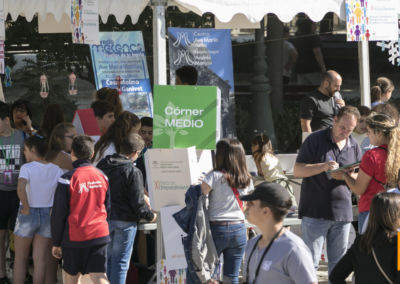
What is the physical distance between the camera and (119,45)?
8.71 m

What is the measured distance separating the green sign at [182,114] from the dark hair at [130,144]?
0.51 ft

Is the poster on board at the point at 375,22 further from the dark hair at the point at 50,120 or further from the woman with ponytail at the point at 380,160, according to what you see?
the dark hair at the point at 50,120

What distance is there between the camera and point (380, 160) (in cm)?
495

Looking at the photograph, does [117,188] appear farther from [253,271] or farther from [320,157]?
[253,271]

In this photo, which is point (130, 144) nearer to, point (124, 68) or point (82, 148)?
point (82, 148)

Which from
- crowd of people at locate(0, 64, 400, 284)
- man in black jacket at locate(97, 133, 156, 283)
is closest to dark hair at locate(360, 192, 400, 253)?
crowd of people at locate(0, 64, 400, 284)

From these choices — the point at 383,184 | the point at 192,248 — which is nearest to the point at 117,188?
the point at 192,248

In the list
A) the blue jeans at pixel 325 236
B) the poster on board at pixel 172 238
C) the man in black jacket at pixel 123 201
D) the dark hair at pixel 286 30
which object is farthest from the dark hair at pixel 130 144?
the dark hair at pixel 286 30

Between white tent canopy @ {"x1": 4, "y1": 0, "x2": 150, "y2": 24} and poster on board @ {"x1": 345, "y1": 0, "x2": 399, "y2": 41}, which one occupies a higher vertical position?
white tent canopy @ {"x1": 4, "y1": 0, "x2": 150, "y2": 24}

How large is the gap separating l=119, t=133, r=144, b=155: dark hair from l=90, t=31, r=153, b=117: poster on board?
2.99 meters

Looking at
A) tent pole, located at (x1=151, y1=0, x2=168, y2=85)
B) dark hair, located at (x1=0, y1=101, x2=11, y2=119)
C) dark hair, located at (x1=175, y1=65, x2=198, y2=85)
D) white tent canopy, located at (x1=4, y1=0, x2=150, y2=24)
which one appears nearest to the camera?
dark hair, located at (x1=0, y1=101, x2=11, y2=119)

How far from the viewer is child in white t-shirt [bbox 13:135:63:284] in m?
5.90

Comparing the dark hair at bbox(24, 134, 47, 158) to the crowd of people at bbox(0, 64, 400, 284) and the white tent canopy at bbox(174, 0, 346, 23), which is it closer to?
the crowd of people at bbox(0, 64, 400, 284)

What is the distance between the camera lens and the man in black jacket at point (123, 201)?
557 centimetres
